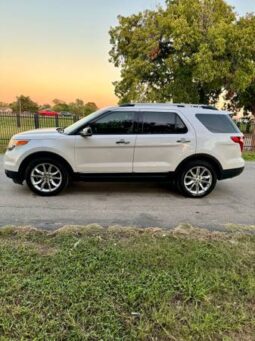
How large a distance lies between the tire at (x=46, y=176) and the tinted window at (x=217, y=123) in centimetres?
289

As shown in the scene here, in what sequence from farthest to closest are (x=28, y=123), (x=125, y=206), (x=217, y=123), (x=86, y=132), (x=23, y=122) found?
1. (x=23, y=122)
2. (x=28, y=123)
3. (x=217, y=123)
4. (x=86, y=132)
5. (x=125, y=206)

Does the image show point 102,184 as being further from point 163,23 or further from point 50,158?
point 163,23

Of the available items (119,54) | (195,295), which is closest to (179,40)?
(119,54)

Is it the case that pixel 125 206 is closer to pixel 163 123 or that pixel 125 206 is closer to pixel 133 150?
pixel 133 150

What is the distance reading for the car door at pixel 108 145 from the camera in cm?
575

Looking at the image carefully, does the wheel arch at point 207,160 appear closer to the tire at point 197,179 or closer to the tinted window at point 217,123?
the tire at point 197,179

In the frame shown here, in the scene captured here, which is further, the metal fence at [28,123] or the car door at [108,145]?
the metal fence at [28,123]

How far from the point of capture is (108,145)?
5.77 m

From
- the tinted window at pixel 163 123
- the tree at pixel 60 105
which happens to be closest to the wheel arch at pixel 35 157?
the tinted window at pixel 163 123

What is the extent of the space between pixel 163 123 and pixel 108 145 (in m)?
1.17

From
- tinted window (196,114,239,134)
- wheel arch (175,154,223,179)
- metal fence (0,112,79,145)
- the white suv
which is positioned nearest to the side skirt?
the white suv

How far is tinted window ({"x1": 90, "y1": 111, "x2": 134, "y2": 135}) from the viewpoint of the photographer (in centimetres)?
580

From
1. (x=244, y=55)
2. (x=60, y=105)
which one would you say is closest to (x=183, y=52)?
(x=244, y=55)

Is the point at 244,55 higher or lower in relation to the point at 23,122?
higher
